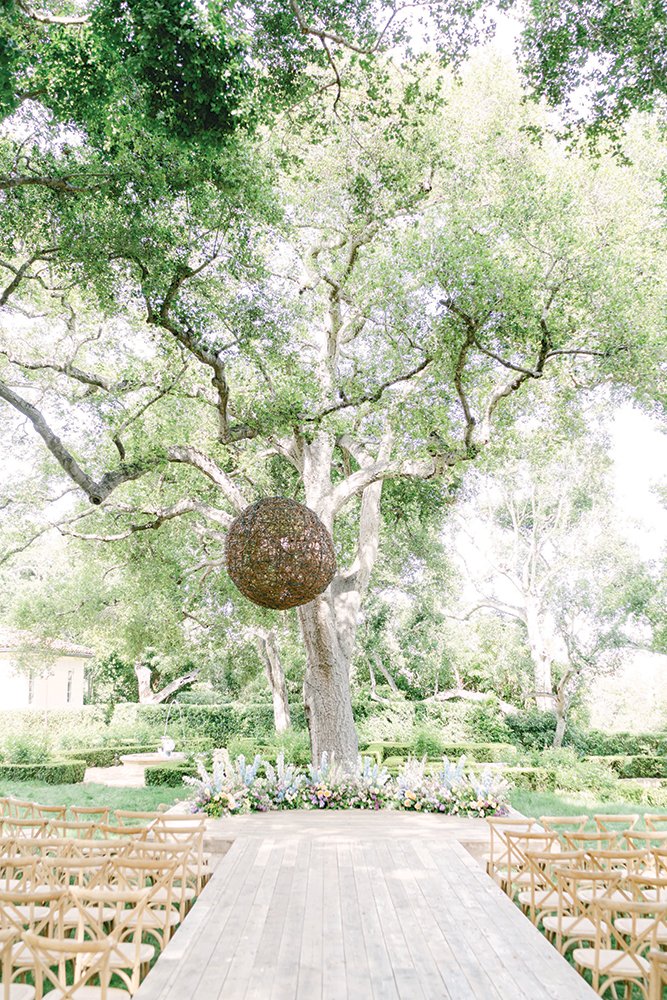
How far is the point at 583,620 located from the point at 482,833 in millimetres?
14602

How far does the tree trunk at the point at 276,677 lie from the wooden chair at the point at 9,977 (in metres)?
14.2

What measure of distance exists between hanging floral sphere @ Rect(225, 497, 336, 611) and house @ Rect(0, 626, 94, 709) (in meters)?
14.2

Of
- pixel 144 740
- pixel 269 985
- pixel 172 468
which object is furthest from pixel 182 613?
pixel 269 985

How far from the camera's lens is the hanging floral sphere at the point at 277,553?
22.7 feet

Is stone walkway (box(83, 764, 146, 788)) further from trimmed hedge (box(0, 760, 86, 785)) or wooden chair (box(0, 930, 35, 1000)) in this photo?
wooden chair (box(0, 930, 35, 1000))

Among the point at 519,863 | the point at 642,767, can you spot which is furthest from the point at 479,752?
the point at 519,863

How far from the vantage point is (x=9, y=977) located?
3535 mm

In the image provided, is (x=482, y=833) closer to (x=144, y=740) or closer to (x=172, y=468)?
(x=172, y=468)

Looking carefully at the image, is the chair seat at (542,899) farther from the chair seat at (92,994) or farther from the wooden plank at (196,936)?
the chair seat at (92,994)

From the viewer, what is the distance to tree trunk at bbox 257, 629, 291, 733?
18375 millimetres

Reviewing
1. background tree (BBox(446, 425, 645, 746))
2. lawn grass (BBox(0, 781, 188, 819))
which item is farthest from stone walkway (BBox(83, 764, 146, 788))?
background tree (BBox(446, 425, 645, 746))

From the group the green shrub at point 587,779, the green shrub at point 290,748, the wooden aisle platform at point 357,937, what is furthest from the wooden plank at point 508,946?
the green shrub at point 587,779

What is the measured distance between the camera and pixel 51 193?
700 cm

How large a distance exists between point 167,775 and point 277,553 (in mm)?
8951
